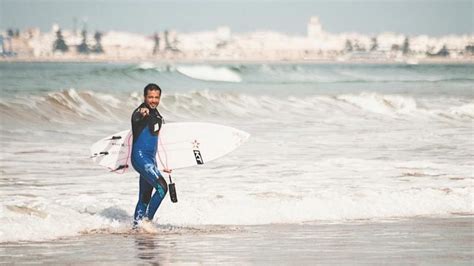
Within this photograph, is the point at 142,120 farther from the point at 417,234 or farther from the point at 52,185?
the point at 52,185

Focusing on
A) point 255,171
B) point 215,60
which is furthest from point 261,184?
point 215,60

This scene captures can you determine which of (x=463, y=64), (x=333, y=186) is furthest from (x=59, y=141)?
(x=463, y=64)

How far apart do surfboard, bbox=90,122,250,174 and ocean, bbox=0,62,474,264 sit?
491 mm

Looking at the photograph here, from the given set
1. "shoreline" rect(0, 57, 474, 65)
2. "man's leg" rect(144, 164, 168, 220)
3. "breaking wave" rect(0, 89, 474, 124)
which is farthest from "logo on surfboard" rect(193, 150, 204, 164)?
"shoreline" rect(0, 57, 474, 65)

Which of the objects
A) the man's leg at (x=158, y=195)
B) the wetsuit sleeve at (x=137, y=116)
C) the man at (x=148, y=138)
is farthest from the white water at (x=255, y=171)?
the wetsuit sleeve at (x=137, y=116)

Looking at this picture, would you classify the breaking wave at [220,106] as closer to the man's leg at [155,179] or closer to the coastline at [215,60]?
the coastline at [215,60]

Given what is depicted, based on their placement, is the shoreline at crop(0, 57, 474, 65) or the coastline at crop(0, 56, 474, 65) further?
the coastline at crop(0, 56, 474, 65)

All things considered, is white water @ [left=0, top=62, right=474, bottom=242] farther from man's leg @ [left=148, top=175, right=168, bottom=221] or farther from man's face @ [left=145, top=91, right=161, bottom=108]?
man's face @ [left=145, top=91, right=161, bottom=108]

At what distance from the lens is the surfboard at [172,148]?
820 centimetres

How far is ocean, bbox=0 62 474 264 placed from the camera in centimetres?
714

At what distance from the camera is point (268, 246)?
7.04 meters

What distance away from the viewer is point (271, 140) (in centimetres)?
1600

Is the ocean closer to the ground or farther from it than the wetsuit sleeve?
closer to the ground

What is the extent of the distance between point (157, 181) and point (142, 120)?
464 mm
